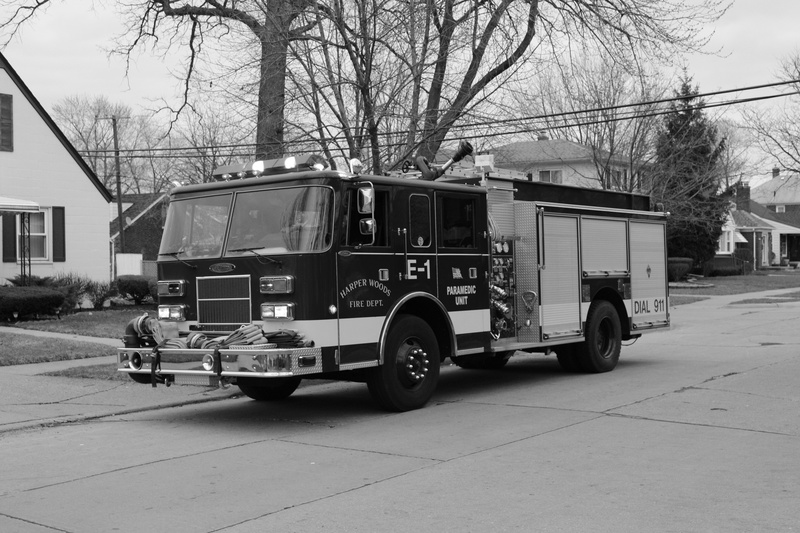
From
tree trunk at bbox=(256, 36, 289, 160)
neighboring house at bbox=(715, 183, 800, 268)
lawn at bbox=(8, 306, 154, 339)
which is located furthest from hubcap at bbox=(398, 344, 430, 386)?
neighboring house at bbox=(715, 183, 800, 268)

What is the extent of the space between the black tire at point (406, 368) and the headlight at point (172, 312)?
7.09 ft

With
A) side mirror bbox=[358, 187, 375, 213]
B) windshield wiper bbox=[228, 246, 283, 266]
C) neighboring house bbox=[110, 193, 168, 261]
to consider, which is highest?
A: neighboring house bbox=[110, 193, 168, 261]

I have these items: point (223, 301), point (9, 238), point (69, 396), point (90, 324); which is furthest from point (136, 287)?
point (223, 301)

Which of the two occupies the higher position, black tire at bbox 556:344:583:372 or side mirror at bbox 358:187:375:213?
side mirror at bbox 358:187:375:213

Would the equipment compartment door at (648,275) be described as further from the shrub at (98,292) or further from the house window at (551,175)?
the house window at (551,175)

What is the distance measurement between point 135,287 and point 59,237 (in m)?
2.52

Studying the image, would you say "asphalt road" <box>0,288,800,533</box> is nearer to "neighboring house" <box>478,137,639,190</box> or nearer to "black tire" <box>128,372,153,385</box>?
"black tire" <box>128,372,153,385</box>

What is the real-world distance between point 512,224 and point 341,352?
3812mm

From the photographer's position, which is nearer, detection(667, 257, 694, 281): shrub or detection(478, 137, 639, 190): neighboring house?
detection(478, 137, 639, 190): neighboring house

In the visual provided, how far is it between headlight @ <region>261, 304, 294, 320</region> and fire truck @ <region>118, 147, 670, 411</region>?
14mm

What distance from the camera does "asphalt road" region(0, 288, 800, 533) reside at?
19.7 feet

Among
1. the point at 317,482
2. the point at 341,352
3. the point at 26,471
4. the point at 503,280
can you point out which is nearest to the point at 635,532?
the point at 317,482

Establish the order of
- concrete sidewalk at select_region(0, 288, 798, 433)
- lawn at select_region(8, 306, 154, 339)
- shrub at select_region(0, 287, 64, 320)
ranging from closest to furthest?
concrete sidewalk at select_region(0, 288, 798, 433) < lawn at select_region(8, 306, 154, 339) < shrub at select_region(0, 287, 64, 320)

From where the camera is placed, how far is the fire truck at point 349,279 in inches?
362
